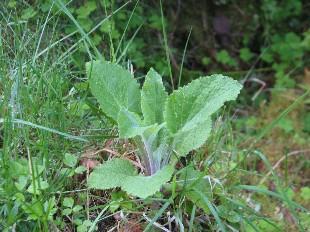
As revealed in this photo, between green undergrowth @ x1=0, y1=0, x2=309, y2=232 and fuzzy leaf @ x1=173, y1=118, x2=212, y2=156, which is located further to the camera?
fuzzy leaf @ x1=173, y1=118, x2=212, y2=156

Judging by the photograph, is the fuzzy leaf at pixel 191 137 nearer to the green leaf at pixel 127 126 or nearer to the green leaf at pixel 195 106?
the green leaf at pixel 195 106

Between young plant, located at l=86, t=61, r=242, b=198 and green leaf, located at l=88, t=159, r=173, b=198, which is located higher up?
young plant, located at l=86, t=61, r=242, b=198

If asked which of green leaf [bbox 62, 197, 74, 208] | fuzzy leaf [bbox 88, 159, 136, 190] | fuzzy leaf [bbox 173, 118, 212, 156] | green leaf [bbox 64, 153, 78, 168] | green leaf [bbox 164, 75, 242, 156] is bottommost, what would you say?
green leaf [bbox 62, 197, 74, 208]

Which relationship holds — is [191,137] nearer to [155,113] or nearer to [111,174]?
[155,113]

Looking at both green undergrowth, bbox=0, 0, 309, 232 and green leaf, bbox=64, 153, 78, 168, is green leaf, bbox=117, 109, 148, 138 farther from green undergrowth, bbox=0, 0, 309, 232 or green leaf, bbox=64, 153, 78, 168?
green leaf, bbox=64, 153, 78, 168

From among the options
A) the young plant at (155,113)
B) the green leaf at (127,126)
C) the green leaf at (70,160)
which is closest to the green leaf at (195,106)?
the young plant at (155,113)

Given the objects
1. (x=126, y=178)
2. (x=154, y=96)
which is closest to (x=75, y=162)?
(x=126, y=178)

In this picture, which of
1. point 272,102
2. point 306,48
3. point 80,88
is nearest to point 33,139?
point 80,88

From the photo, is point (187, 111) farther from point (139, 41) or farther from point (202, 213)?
point (139, 41)

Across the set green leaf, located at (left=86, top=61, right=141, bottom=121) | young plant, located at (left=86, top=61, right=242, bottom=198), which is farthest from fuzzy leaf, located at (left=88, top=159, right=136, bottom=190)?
green leaf, located at (left=86, top=61, right=141, bottom=121)
